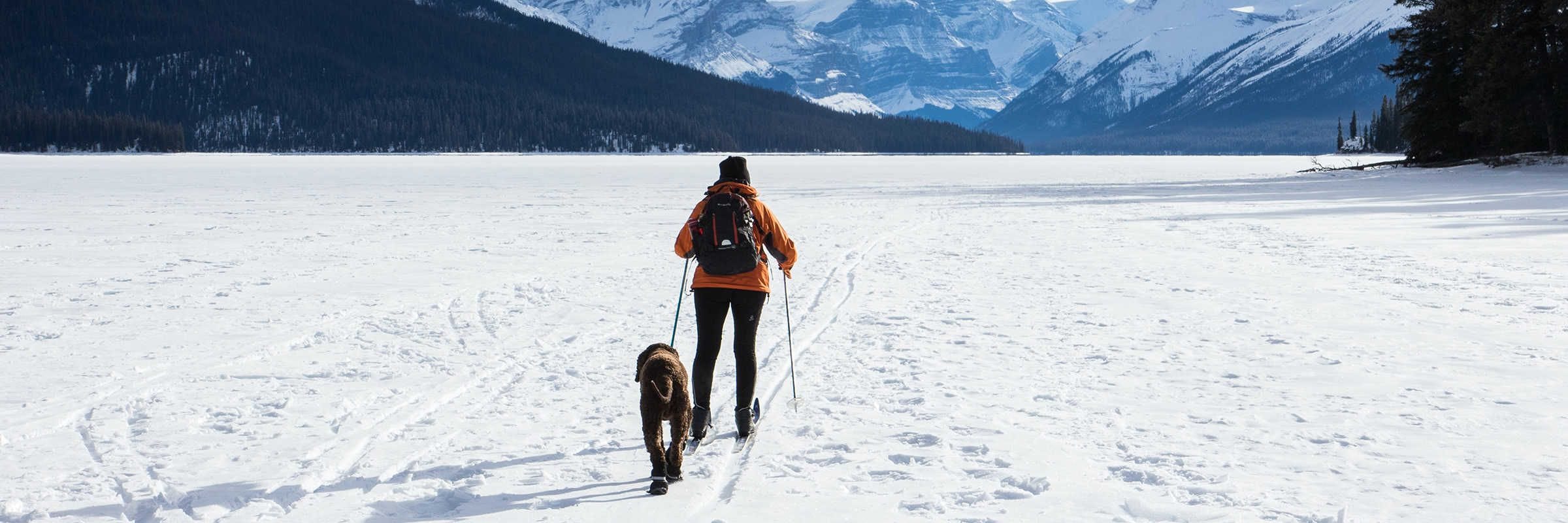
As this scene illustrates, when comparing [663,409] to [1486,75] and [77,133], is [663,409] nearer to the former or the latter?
[1486,75]

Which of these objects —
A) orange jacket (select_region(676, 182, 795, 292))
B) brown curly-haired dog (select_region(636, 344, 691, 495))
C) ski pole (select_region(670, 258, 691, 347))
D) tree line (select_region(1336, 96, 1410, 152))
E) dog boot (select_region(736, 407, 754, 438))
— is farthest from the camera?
tree line (select_region(1336, 96, 1410, 152))

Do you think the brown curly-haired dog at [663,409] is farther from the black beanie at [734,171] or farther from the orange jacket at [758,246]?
the black beanie at [734,171]

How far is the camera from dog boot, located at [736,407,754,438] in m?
5.89

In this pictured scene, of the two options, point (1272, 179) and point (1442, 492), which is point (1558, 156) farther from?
point (1442, 492)

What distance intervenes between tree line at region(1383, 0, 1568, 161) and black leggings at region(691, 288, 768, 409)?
40114 mm

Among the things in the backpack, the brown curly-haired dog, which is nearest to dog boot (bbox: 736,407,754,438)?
the brown curly-haired dog

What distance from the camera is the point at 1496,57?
37938 millimetres

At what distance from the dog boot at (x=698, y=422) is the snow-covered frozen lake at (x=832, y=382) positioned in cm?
14

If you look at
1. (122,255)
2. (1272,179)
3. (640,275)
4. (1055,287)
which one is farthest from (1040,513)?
(1272,179)

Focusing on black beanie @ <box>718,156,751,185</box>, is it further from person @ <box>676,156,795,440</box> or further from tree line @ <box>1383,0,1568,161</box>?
tree line @ <box>1383,0,1568,161</box>

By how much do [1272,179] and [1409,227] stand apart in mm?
28888

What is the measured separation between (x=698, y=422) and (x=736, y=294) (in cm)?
74

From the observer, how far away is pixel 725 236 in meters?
5.37

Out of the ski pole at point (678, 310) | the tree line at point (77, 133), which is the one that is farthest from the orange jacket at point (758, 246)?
the tree line at point (77, 133)
